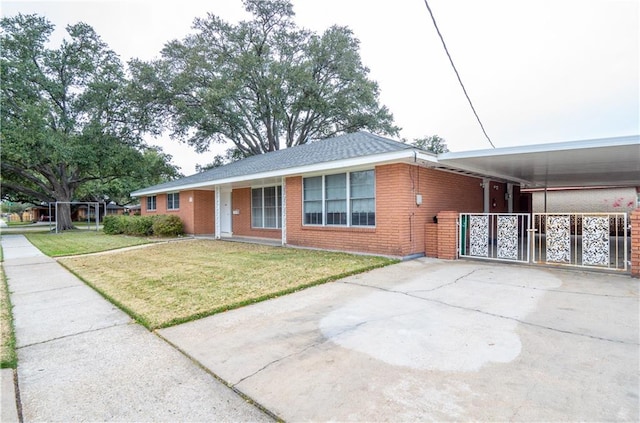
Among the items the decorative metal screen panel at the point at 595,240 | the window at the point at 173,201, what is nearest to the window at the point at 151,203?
the window at the point at 173,201

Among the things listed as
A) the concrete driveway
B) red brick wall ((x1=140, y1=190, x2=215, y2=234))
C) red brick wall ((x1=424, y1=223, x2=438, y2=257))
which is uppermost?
red brick wall ((x1=140, y1=190, x2=215, y2=234))

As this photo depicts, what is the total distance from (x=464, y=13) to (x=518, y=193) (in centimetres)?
1224

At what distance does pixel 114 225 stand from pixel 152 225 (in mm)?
4854

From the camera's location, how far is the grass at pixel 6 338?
9.88 ft

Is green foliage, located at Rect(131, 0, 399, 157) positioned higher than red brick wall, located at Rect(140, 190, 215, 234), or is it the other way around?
green foliage, located at Rect(131, 0, 399, 157)

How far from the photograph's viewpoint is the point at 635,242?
19.5 ft

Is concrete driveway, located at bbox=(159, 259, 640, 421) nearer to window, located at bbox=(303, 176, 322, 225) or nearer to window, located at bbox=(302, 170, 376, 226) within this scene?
window, located at bbox=(302, 170, 376, 226)

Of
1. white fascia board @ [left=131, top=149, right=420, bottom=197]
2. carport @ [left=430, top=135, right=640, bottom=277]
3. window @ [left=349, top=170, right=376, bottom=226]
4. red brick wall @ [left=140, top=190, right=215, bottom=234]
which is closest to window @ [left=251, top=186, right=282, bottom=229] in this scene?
white fascia board @ [left=131, top=149, right=420, bottom=197]

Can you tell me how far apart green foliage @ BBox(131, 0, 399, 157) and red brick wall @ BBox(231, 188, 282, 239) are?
11.7 m

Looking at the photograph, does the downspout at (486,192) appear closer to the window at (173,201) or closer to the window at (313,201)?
the window at (313,201)

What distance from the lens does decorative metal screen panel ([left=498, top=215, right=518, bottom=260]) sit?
771 cm

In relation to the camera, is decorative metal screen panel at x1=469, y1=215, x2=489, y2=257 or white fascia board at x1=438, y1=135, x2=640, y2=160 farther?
decorative metal screen panel at x1=469, y1=215, x2=489, y2=257

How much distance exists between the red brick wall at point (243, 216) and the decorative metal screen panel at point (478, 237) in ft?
27.0

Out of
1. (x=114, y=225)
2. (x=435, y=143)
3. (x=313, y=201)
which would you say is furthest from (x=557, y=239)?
(x=435, y=143)
